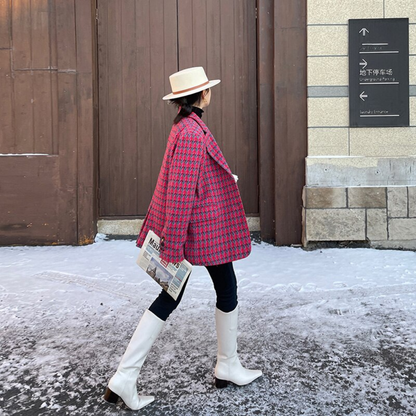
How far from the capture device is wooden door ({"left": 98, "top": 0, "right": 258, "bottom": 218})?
6.32m

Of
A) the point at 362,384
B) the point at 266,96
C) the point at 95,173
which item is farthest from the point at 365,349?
the point at 95,173

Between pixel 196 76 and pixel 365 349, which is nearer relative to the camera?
pixel 196 76

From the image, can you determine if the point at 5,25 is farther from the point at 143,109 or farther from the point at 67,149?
the point at 143,109

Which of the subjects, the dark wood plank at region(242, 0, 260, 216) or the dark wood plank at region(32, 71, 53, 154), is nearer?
the dark wood plank at region(32, 71, 53, 154)

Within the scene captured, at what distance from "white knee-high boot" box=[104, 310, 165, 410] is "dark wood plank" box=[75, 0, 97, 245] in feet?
12.8

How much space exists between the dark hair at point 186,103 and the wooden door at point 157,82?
3.87 m

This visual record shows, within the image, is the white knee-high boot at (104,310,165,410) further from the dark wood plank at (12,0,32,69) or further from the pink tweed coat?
the dark wood plank at (12,0,32,69)

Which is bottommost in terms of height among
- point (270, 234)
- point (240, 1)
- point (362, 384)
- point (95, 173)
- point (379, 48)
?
point (362, 384)

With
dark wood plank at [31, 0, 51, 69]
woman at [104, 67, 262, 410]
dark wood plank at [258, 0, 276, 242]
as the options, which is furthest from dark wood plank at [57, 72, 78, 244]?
woman at [104, 67, 262, 410]

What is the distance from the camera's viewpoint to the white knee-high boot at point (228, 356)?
2586 millimetres

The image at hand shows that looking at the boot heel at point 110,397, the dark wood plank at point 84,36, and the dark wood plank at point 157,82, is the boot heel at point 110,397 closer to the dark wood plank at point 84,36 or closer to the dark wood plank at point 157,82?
the dark wood plank at point 157,82

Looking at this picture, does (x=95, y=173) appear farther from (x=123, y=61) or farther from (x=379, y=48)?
(x=379, y=48)

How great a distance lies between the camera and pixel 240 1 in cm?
632

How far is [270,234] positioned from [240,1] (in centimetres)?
306
